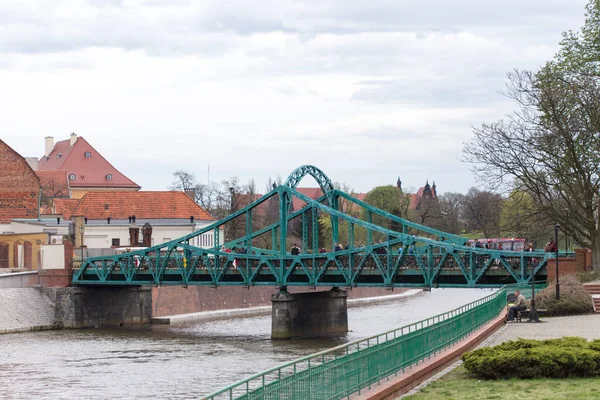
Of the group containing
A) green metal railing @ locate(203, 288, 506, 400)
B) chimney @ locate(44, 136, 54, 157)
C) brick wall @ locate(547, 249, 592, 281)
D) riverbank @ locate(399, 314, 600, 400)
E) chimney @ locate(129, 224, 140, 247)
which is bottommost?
riverbank @ locate(399, 314, 600, 400)

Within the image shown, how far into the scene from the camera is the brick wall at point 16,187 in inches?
3182

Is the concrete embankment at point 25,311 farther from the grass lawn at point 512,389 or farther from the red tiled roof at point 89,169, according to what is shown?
the red tiled roof at point 89,169

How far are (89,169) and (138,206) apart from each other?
1599 inches

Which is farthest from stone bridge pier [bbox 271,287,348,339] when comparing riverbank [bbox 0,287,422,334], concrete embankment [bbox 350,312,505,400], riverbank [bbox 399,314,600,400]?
riverbank [bbox 399,314,600,400]

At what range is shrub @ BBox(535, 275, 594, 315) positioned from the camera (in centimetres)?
4072

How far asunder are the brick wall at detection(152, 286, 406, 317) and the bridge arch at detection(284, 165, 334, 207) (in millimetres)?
8656

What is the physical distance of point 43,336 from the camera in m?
54.2

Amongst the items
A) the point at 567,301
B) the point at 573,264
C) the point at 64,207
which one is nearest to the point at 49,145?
the point at 64,207

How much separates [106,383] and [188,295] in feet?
117

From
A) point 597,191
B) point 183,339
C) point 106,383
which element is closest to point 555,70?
point 597,191

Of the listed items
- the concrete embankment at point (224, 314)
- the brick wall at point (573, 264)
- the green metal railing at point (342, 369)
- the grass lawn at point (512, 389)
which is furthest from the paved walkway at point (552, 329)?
the concrete embankment at point (224, 314)

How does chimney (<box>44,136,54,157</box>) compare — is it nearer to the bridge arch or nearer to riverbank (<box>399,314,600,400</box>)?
the bridge arch

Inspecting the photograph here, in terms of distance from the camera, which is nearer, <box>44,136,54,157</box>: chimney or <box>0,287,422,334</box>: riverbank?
<box>0,287,422,334</box>: riverbank

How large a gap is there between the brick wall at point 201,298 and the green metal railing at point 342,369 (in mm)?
40731
